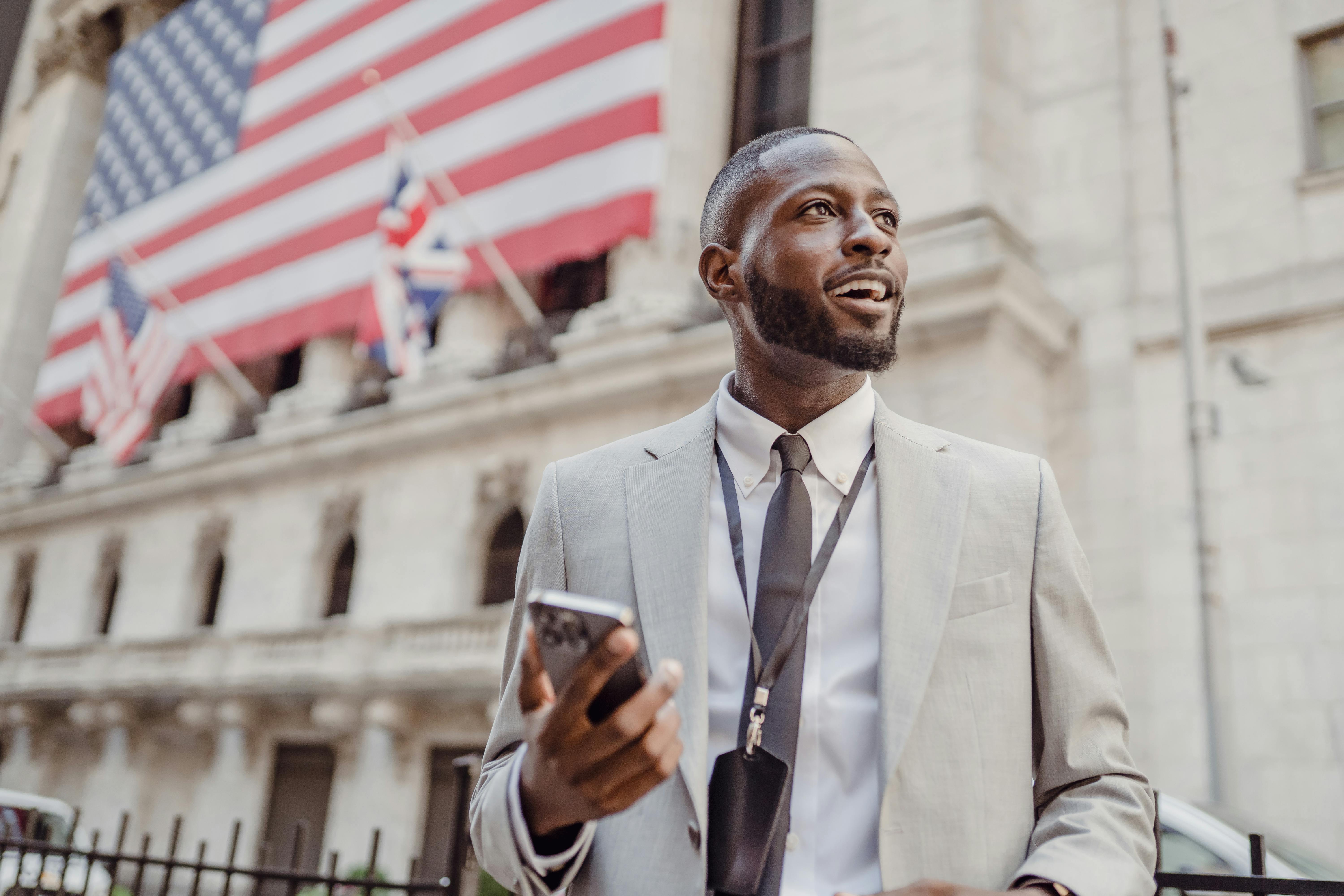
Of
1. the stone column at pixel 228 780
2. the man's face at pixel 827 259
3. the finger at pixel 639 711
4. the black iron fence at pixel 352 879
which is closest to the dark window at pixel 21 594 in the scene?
the stone column at pixel 228 780

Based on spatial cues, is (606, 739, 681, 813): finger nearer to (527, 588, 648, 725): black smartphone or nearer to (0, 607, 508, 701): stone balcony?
(527, 588, 648, 725): black smartphone

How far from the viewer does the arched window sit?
58.9 ft

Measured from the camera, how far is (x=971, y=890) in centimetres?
151

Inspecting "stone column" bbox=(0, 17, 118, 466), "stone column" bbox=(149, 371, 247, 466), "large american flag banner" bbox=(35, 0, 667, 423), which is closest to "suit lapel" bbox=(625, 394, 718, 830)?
"large american flag banner" bbox=(35, 0, 667, 423)

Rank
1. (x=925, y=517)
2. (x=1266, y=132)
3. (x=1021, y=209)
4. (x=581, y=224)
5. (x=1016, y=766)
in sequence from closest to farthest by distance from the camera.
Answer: (x=1016, y=766)
(x=925, y=517)
(x=1266, y=132)
(x=1021, y=209)
(x=581, y=224)

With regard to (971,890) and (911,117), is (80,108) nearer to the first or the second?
(911,117)

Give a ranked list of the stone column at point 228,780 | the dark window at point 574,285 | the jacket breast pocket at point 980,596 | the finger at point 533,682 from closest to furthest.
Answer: the finger at point 533,682
the jacket breast pocket at point 980,596
the stone column at point 228,780
the dark window at point 574,285

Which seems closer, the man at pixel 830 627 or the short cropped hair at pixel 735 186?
the man at pixel 830 627

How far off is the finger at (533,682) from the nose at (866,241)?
88 cm

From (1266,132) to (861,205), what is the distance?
1282 centimetres

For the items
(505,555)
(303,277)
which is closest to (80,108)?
(303,277)

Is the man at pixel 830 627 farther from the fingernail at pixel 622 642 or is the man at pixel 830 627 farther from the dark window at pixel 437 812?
the dark window at pixel 437 812

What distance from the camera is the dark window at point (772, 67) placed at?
18.7 m

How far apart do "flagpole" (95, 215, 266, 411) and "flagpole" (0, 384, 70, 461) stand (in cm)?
453
